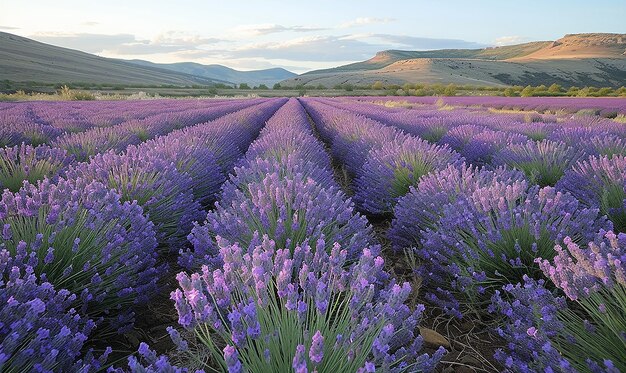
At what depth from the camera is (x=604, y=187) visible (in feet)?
9.05

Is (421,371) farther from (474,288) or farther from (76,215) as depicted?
(76,215)

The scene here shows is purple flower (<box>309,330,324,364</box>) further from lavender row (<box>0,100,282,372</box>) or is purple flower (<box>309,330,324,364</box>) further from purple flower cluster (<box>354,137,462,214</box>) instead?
purple flower cluster (<box>354,137,462,214</box>)

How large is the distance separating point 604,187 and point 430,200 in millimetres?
1178

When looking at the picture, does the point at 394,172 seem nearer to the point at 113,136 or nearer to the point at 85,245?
the point at 85,245

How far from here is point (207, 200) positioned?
13.6 feet

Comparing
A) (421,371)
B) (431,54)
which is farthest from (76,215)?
(431,54)

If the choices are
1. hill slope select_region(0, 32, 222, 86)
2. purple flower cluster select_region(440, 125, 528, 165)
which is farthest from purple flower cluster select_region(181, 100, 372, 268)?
hill slope select_region(0, 32, 222, 86)

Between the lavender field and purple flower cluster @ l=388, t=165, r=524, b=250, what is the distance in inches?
0.8

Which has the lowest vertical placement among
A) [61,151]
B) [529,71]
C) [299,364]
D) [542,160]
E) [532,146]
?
[542,160]

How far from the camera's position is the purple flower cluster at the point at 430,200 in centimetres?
268

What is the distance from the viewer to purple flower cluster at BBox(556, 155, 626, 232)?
108 inches

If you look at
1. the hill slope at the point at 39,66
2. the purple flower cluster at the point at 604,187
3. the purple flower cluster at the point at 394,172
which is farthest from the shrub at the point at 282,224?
the hill slope at the point at 39,66

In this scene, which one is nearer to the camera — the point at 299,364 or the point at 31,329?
the point at 299,364

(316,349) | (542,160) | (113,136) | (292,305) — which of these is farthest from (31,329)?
(113,136)
